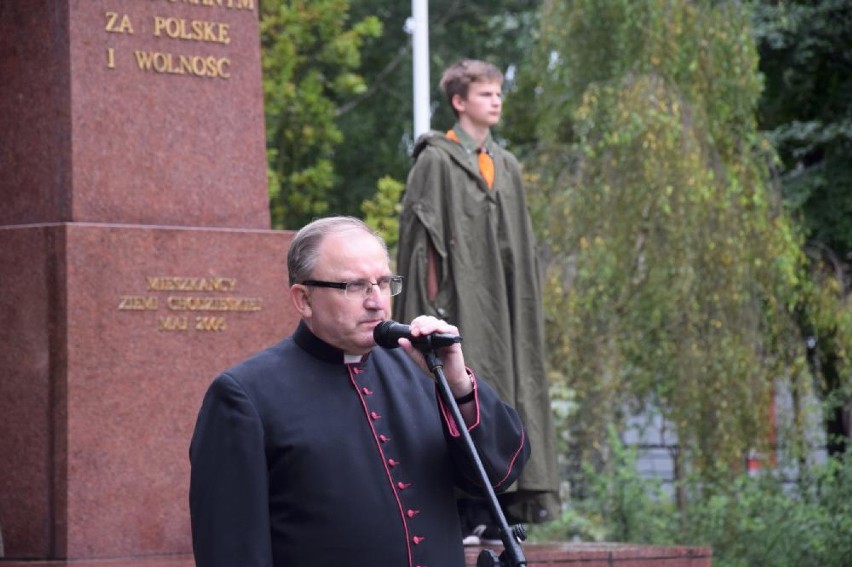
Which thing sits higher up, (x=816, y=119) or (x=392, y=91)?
(x=392, y=91)

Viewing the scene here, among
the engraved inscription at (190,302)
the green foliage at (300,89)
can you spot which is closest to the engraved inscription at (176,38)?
the engraved inscription at (190,302)

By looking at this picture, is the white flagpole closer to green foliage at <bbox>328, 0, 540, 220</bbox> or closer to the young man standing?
the young man standing

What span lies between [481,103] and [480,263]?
0.70 m

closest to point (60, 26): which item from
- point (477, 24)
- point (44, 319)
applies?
point (44, 319)

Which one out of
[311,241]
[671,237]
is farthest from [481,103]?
[671,237]

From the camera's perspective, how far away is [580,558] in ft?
22.5

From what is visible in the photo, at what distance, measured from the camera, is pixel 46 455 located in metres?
6.73

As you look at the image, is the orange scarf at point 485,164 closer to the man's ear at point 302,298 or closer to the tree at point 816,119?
the man's ear at point 302,298

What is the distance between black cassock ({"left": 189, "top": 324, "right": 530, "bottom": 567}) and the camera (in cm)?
368

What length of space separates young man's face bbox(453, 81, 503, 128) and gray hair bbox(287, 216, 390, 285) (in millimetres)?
3709

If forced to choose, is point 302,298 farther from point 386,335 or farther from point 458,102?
point 458,102

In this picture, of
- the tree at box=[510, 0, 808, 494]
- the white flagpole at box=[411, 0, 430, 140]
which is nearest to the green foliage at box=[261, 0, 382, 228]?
the tree at box=[510, 0, 808, 494]

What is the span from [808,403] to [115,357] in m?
8.67

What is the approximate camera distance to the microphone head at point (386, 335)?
3721 mm
